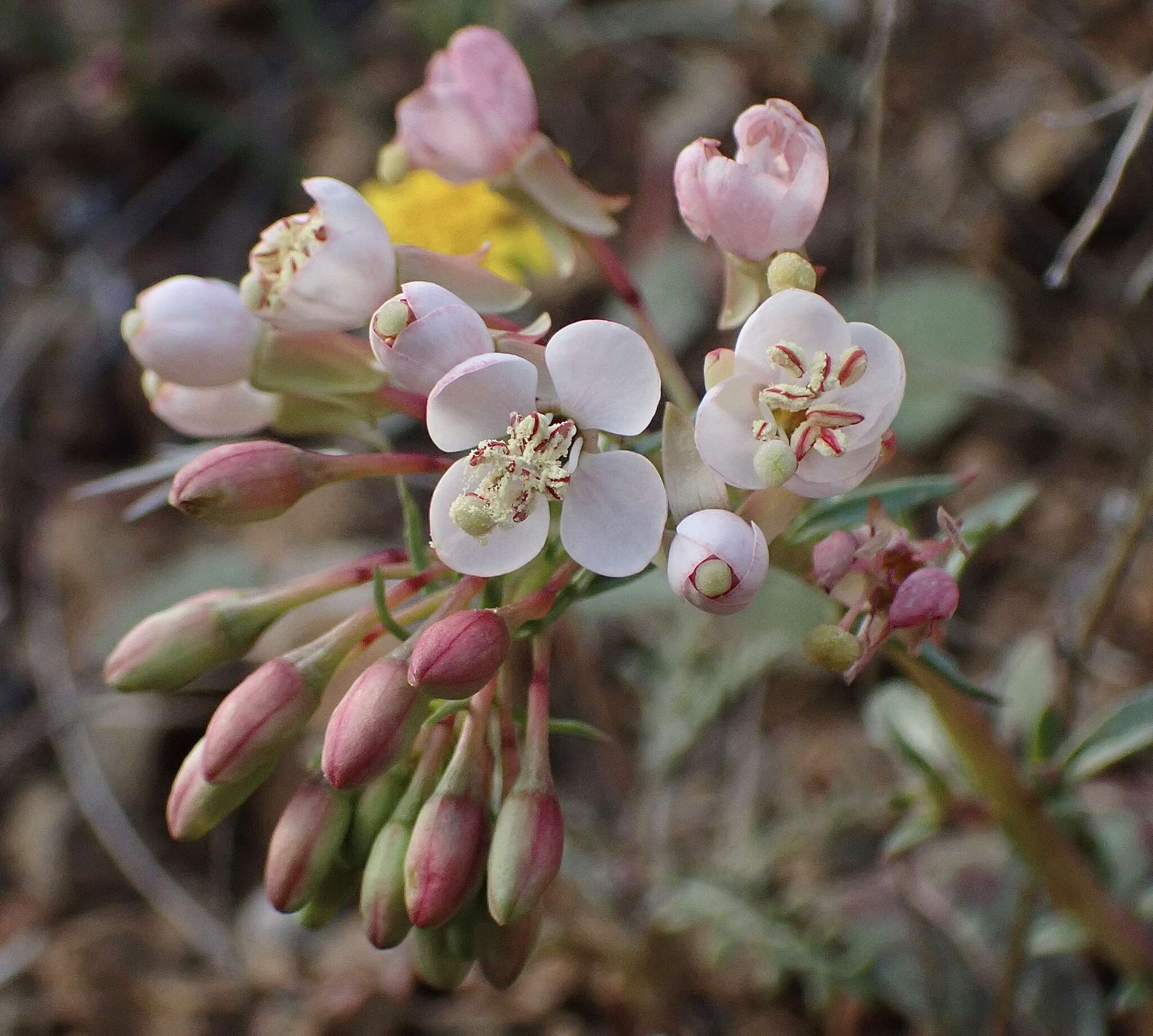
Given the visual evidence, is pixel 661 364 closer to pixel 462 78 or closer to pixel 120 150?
pixel 462 78

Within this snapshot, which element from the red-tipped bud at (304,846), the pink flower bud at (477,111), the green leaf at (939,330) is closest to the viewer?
the red-tipped bud at (304,846)

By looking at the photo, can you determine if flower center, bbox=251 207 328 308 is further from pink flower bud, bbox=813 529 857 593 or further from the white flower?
pink flower bud, bbox=813 529 857 593

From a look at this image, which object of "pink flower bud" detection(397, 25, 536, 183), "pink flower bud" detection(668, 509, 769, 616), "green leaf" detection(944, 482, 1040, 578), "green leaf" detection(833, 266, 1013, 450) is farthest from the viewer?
"green leaf" detection(833, 266, 1013, 450)

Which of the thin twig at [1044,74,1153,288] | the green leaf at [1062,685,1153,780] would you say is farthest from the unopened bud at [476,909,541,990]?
the thin twig at [1044,74,1153,288]

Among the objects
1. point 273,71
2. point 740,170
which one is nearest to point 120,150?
point 273,71

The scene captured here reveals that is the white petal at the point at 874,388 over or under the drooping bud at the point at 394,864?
over

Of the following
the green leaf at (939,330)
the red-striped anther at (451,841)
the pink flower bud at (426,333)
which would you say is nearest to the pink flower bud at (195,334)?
the pink flower bud at (426,333)

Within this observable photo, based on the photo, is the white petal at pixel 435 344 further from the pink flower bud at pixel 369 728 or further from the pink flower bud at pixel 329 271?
the pink flower bud at pixel 369 728
